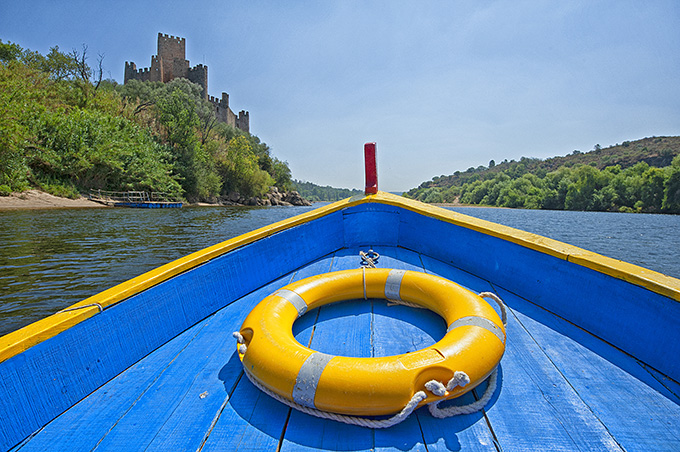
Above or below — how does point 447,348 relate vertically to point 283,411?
above

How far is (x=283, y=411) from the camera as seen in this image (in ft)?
4.24

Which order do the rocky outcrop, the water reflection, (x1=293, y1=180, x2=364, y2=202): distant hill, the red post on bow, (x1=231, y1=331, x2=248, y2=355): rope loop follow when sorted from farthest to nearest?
(x1=293, y1=180, x2=364, y2=202): distant hill, the rocky outcrop, the water reflection, the red post on bow, (x1=231, y1=331, x2=248, y2=355): rope loop

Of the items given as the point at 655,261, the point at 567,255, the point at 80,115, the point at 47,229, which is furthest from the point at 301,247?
the point at 80,115

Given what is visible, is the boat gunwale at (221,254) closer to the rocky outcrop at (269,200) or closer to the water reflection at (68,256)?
the water reflection at (68,256)

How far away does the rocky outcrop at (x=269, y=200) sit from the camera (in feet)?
135

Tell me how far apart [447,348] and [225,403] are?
0.95 meters

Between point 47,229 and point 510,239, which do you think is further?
point 47,229

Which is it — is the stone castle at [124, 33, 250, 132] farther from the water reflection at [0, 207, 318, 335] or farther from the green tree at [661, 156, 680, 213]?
the green tree at [661, 156, 680, 213]

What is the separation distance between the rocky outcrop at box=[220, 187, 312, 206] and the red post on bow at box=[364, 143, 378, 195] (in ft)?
125

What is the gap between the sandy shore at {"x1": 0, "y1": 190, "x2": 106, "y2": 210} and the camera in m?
16.7

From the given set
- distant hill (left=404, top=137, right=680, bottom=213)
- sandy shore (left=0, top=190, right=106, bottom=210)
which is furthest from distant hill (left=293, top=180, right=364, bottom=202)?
sandy shore (left=0, top=190, right=106, bottom=210)

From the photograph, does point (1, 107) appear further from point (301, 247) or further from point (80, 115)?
point (301, 247)

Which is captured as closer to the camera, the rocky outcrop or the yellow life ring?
the yellow life ring

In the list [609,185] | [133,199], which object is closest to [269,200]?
[133,199]
